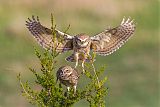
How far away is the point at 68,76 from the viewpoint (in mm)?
8141

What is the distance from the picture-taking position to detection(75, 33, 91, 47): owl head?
28.6ft

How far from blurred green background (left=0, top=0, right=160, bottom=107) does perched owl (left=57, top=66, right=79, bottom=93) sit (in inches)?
251

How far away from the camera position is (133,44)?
1938cm

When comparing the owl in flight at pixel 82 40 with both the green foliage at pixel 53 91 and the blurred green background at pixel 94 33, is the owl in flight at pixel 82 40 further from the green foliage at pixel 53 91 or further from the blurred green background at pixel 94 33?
the blurred green background at pixel 94 33

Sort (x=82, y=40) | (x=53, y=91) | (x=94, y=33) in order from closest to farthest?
(x=53, y=91), (x=82, y=40), (x=94, y=33)

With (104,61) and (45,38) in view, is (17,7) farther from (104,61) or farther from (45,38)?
(45,38)

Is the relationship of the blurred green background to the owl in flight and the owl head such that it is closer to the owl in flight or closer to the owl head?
the owl in flight

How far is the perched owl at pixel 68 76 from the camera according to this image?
26.5 feet

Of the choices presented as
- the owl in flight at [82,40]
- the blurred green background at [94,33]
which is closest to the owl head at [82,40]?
the owl in flight at [82,40]

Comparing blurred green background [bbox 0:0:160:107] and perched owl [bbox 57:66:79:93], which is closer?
perched owl [bbox 57:66:79:93]

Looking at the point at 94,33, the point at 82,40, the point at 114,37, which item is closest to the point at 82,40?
the point at 82,40

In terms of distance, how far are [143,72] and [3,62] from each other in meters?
3.02

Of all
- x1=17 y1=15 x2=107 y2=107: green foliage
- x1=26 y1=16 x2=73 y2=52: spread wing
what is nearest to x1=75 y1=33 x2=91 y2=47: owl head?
x1=26 y1=16 x2=73 y2=52: spread wing

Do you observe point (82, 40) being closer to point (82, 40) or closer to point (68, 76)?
point (82, 40)
